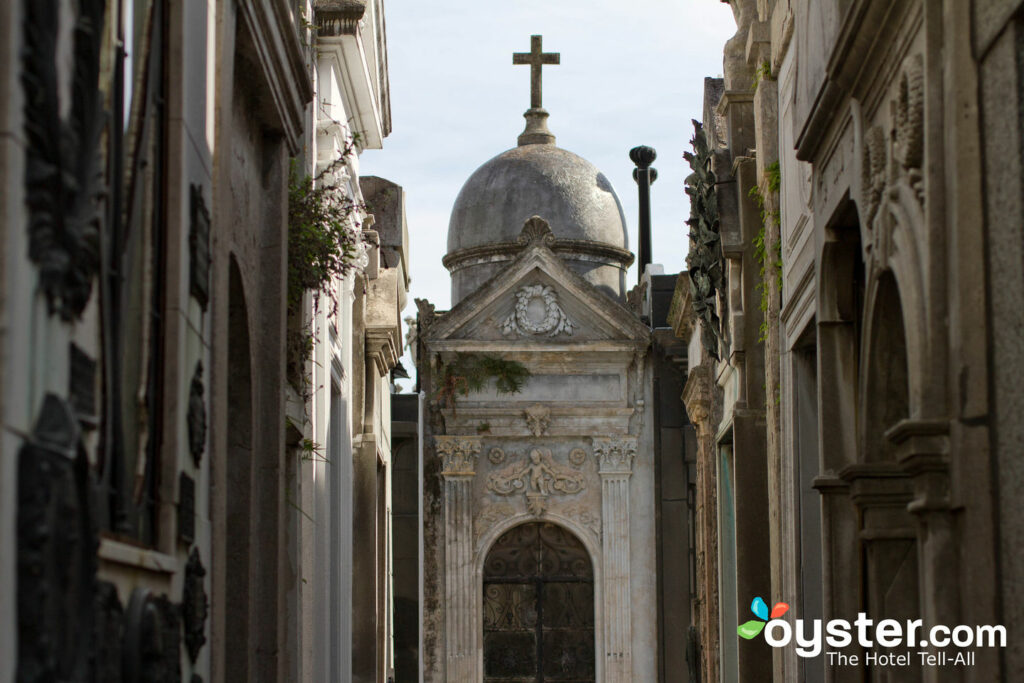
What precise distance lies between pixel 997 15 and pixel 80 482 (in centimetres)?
347

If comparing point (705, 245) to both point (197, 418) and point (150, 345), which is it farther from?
point (150, 345)

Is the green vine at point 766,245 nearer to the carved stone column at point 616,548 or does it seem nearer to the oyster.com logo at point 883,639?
the oyster.com logo at point 883,639

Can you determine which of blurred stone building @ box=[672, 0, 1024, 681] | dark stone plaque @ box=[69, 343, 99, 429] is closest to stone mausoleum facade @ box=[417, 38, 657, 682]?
blurred stone building @ box=[672, 0, 1024, 681]

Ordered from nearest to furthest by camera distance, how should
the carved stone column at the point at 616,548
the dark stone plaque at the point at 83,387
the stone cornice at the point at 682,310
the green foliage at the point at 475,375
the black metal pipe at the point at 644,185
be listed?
the dark stone plaque at the point at 83,387 < the stone cornice at the point at 682,310 < the carved stone column at the point at 616,548 < the green foliage at the point at 475,375 < the black metal pipe at the point at 644,185

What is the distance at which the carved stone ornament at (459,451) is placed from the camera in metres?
20.4

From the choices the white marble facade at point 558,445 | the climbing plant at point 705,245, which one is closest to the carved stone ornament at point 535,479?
the white marble facade at point 558,445

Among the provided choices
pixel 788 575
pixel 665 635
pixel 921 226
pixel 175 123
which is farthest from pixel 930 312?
pixel 665 635

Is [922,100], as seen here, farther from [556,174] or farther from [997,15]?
→ [556,174]

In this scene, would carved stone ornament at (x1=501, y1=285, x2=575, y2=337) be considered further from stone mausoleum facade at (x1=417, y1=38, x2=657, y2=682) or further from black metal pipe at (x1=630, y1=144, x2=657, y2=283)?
black metal pipe at (x1=630, y1=144, x2=657, y2=283)

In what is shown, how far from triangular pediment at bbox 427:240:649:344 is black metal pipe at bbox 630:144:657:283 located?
417 centimetres

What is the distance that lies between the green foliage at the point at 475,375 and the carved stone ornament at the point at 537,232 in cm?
164

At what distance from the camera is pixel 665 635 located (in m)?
20.1

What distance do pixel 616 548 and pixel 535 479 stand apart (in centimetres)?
139

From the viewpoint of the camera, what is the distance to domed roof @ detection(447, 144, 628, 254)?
23.8m
